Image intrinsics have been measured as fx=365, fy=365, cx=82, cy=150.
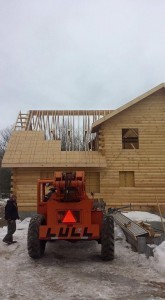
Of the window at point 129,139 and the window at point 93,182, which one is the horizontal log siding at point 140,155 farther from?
the window at point 129,139

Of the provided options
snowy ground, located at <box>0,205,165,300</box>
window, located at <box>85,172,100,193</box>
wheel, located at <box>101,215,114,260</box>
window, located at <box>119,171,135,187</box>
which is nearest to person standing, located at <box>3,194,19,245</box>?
snowy ground, located at <box>0,205,165,300</box>

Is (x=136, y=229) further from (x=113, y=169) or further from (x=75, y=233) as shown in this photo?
(x=113, y=169)

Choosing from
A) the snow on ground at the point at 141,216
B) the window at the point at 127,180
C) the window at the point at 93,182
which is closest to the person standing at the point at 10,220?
the snow on ground at the point at 141,216

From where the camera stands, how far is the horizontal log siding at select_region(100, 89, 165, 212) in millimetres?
20406

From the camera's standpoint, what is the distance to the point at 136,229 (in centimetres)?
1089

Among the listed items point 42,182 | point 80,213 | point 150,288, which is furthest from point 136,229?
point 150,288

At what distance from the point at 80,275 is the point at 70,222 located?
1.60m

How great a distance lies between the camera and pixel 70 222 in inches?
365

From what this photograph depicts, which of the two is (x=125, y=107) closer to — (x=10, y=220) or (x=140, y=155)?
(x=140, y=155)

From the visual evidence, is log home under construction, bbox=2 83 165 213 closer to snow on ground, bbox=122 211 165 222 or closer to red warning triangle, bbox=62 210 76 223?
snow on ground, bbox=122 211 165 222

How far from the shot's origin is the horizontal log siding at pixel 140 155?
20406 millimetres

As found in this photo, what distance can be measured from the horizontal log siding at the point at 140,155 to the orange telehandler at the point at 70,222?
429 inches

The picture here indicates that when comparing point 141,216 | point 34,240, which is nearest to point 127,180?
point 141,216

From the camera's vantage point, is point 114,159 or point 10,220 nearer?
point 10,220
